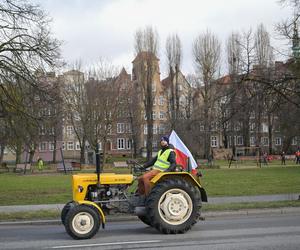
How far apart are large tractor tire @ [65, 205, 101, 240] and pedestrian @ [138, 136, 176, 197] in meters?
1.30

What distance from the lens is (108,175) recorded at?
10.8 meters

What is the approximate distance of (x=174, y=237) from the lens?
33.6ft

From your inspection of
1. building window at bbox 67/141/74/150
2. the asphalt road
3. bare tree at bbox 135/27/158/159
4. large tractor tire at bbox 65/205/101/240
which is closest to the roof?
bare tree at bbox 135/27/158/159

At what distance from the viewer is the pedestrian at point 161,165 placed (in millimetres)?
10875

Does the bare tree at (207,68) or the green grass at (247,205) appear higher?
the bare tree at (207,68)

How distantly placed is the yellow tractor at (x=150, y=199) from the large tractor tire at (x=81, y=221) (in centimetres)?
22

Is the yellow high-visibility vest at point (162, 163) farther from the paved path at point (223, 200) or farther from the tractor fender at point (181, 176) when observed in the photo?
the paved path at point (223, 200)

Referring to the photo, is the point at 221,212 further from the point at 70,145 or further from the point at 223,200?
the point at 70,145

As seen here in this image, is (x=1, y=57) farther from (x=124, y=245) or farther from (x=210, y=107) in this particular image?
(x=210, y=107)

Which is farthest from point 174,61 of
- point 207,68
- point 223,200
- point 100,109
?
point 223,200

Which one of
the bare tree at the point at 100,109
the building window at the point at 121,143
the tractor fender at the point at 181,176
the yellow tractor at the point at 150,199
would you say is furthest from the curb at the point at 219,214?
the building window at the point at 121,143

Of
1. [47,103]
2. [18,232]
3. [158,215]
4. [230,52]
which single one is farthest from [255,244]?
[230,52]

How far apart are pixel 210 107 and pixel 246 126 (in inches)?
329

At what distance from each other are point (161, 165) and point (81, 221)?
2.19m
